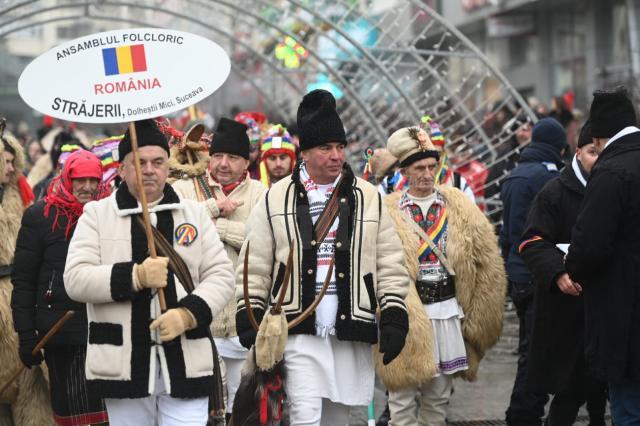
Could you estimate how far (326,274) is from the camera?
533cm

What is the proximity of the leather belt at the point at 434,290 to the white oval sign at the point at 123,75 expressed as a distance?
243 centimetres

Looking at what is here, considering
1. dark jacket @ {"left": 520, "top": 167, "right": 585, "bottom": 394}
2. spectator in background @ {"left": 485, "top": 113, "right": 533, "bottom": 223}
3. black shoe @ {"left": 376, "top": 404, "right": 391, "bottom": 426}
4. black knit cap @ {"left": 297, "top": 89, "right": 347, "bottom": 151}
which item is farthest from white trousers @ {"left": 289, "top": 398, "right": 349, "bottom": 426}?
spectator in background @ {"left": 485, "top": 113, "right": 533, "bottom": 223}

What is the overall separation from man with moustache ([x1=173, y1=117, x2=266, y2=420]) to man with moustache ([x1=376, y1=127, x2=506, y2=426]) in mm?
900

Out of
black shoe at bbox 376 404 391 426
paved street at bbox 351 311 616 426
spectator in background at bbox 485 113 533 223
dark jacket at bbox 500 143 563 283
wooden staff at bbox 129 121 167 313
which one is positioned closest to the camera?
wooden staff at bbox 129 121 167 313

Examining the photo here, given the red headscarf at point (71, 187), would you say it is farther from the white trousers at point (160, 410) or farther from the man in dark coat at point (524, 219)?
the man in dark coat at point (524, 219)

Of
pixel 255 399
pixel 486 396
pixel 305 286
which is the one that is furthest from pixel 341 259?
pixel 486 396

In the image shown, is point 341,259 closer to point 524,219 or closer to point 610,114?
point 610,114

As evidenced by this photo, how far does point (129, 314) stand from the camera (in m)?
4.86

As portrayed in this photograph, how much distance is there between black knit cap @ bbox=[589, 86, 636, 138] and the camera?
5.42 metres

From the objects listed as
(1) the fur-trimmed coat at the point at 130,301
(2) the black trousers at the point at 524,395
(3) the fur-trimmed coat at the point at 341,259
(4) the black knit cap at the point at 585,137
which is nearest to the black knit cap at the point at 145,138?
(1) the fur-trimmed coat at the point at 130,301

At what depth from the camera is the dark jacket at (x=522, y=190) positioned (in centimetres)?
758

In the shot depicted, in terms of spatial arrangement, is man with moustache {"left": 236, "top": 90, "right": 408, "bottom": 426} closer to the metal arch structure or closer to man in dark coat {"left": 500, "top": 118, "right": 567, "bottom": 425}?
man in dark coat {"left": 500, "top": 118, "right": 567, "bottom": 425}

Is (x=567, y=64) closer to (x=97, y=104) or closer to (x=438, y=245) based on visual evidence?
(x=438, y=245)

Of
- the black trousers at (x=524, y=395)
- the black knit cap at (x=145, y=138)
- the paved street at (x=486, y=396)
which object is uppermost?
the black knit cap at (x=145, y=138)
